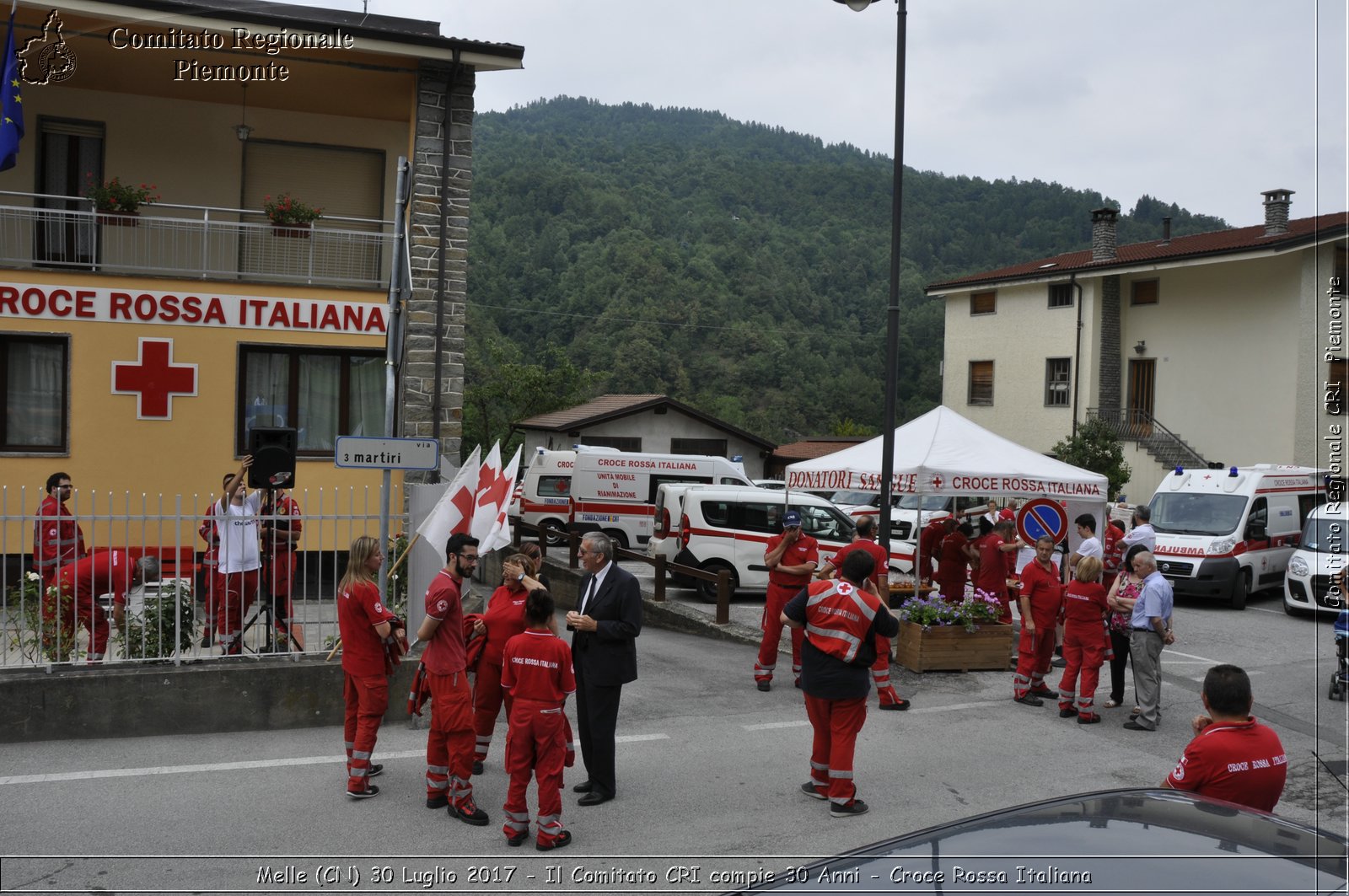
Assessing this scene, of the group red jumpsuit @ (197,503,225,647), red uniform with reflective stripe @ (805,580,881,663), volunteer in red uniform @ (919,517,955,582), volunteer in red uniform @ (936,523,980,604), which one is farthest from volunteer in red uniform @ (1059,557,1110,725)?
red jumpsuit @ (197,503,225,647)

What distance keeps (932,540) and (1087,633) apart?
5.90 m

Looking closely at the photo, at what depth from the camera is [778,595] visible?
10.9 meters

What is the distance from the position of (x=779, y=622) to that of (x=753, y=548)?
7021mm

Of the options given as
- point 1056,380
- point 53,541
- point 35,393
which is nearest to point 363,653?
point 53,541

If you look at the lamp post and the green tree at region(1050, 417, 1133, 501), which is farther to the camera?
the green tree at region(1050, 417, 1133, 501)

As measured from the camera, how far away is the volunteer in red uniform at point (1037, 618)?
10047mm

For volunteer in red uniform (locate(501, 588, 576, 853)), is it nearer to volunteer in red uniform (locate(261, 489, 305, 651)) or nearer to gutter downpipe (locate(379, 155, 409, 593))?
gutter downpipe (locate(379, 155, 409, 593))

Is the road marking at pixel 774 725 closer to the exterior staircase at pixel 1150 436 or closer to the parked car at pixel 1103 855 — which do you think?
the parked car at pixel 1103 855

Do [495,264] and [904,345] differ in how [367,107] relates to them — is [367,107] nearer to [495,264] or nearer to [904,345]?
[495,264]

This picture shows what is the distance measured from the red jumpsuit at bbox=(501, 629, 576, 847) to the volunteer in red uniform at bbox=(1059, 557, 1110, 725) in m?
5.38

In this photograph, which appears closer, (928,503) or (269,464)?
(269,464)

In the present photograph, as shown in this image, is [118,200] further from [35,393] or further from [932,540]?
[932,540]

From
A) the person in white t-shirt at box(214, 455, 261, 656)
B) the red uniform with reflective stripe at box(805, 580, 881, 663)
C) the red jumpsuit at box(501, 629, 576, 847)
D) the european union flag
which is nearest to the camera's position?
the red jumpsuit at box(501, 629, 576, 847)

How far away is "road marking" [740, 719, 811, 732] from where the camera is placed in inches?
355
